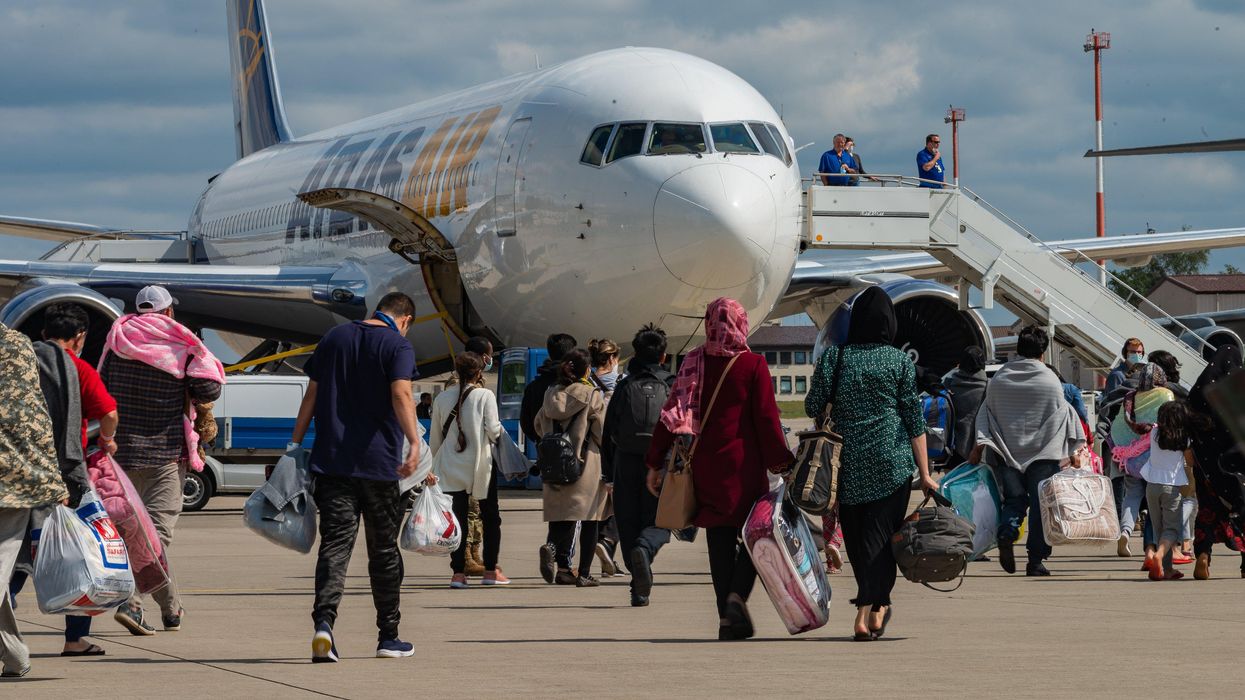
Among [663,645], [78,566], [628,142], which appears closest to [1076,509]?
[663,645]

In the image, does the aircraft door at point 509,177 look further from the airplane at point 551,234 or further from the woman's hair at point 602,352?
the woman's hair at point 602,352

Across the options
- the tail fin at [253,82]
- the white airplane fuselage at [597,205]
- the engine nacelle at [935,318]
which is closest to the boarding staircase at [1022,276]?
the engine nacelle at [935,318]

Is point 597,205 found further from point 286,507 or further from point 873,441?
point 286,507

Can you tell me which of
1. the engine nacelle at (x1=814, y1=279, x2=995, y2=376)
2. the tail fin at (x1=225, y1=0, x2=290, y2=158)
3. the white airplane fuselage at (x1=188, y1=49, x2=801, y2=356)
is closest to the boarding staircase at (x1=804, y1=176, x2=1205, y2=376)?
the engine nacelle at (x1=814, y1=279, x2=995, y2=376)

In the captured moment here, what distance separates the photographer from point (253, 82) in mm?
34250

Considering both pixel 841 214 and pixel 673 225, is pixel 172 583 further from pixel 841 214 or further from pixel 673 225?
pixel 841 214

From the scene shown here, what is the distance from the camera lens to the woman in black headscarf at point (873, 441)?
7.63 m

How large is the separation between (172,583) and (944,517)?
136 inches

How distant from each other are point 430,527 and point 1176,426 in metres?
4.65

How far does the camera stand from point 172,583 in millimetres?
8039

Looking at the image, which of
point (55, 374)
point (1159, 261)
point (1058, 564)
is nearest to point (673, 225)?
point (1058, 564)

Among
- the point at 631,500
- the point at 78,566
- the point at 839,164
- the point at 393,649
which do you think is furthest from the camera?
the point at 839,164

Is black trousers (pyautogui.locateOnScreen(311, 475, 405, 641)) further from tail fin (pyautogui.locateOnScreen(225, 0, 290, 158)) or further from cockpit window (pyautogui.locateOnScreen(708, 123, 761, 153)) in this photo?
tail fin (pyautogui.locateOnScreen(225, 0, 290, 158))

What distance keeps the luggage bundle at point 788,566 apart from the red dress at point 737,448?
14 centimetres
